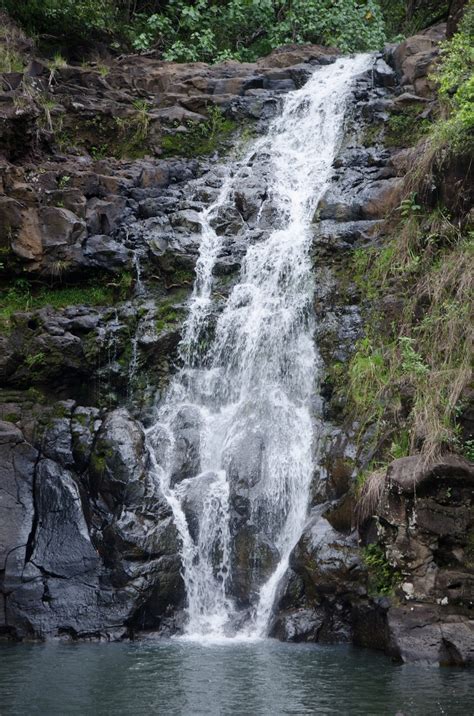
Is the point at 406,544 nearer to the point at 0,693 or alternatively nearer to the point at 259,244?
the point at 0,693

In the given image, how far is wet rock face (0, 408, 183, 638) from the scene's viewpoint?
11320mm

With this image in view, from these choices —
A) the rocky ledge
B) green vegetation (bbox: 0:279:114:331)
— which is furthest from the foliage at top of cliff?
green vegetation (bbox: 0:279:114:331)

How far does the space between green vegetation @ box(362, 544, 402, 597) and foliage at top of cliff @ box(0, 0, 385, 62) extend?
17.6 metres

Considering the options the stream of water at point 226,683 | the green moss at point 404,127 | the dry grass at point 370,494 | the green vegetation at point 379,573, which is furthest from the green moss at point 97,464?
the green moss at point 404,127

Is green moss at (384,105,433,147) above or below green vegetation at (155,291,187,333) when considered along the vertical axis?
above

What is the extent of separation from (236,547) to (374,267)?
226 inches

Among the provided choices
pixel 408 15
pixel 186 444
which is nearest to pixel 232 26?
pixel 408 15

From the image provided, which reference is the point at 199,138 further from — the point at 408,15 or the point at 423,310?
the point at 408,15

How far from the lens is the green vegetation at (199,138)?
63.9ft

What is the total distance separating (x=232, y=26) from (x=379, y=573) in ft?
66.0

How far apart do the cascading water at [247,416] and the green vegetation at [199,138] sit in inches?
71.3

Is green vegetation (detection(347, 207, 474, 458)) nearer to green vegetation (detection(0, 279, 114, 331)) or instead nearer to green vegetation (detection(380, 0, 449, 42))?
green vegetation (detection(0, 279, 114, 331))

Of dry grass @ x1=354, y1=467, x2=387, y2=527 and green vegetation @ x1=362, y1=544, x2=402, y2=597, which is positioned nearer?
green vegetation @ x1=362, y1=544, x2=402, y2=597

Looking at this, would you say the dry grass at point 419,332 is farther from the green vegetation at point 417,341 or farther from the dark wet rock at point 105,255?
the dark wet rock at point 105,255
